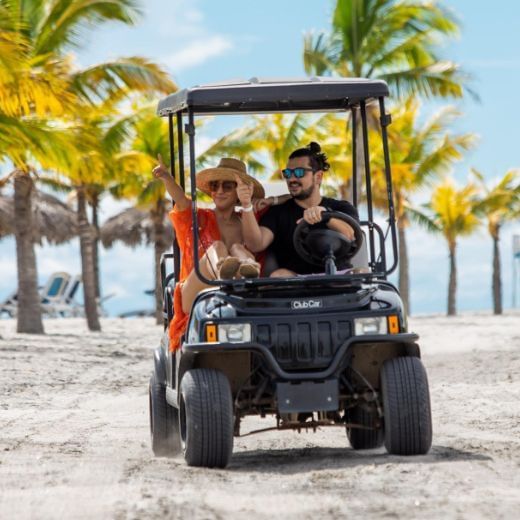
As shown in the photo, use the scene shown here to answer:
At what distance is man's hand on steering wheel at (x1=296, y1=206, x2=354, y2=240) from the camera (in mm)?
6891

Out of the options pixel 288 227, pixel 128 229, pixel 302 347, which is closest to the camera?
→ pixel 302 347

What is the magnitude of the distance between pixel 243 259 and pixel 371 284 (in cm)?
73

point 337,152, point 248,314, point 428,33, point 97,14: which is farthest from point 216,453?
point 337,152

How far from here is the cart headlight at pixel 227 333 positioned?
644 centimetres

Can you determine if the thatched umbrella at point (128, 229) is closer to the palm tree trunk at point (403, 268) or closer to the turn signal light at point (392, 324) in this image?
the palm tree trunk at point (403, 268)

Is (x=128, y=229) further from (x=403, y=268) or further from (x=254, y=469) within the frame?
(x=254, y=469)

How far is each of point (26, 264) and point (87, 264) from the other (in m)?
5.39

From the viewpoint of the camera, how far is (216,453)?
257 inches

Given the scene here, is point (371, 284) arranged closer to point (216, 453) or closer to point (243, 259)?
Result: point (243, 259)

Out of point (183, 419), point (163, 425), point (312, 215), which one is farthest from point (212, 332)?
point (163, 425)

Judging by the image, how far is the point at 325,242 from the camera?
22.7ft

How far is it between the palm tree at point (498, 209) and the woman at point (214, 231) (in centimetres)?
3904

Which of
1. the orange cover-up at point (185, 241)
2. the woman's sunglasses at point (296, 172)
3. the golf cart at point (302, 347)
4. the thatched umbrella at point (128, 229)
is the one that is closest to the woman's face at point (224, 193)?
the orange cover-up at point (185, 241)

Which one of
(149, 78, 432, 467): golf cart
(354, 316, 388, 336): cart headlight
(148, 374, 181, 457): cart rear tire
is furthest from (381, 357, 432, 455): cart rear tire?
(148, 374, 181, 457): cart rear tire
